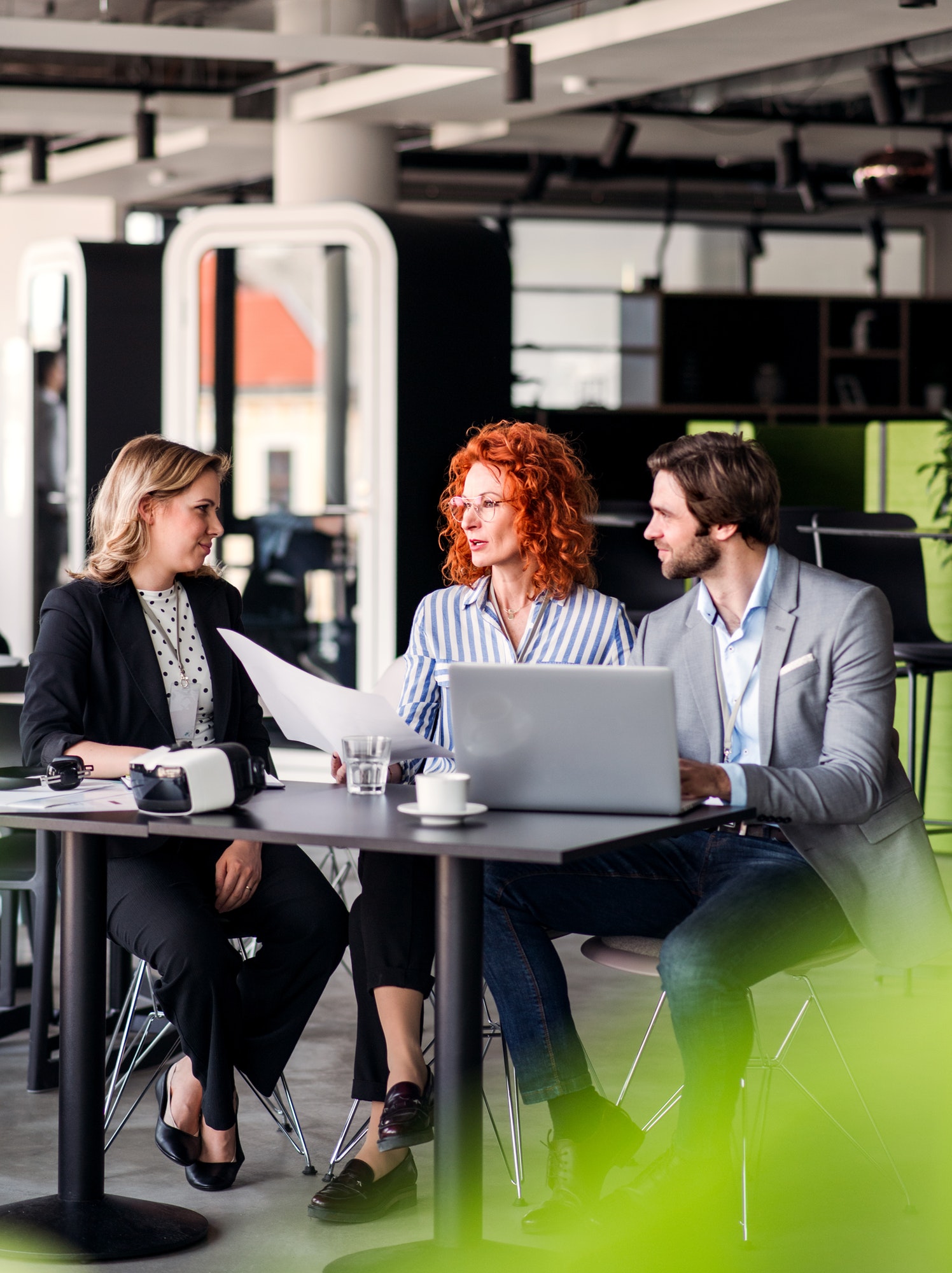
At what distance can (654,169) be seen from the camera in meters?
12.4

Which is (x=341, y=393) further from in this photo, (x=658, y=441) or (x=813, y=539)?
(x=658, y=441)

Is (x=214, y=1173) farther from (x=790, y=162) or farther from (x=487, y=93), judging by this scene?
(x=790, y=162)

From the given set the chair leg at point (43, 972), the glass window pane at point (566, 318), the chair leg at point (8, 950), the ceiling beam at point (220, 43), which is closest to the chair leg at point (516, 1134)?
the chair leg at point (43, 972)

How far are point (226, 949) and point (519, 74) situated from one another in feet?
17.5

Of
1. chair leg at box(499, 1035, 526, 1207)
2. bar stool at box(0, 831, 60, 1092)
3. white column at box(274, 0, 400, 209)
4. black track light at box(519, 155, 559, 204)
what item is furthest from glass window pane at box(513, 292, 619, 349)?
chair leg at box(499, 1035, 526, 1207)

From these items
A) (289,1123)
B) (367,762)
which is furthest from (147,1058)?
(367,762)

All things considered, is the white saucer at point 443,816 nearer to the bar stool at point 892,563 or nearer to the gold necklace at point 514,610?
the gold necklace at point 514,610

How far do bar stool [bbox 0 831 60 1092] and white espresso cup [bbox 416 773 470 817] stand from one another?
135 centimetres

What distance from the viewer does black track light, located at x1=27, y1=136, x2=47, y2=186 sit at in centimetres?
1055

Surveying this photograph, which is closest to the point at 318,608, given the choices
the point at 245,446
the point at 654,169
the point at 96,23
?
the point at 245,446

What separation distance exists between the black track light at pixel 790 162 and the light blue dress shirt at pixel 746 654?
7754mm

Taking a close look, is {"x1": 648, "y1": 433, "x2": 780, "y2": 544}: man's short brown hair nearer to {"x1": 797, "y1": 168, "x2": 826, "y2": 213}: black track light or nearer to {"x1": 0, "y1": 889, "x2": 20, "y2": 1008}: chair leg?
{"x1": 0, "y1": 889, "x2": 20, "y2": 1008}: chair leg

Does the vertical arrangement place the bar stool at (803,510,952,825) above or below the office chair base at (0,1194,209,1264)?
above

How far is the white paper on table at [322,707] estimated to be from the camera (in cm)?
269
